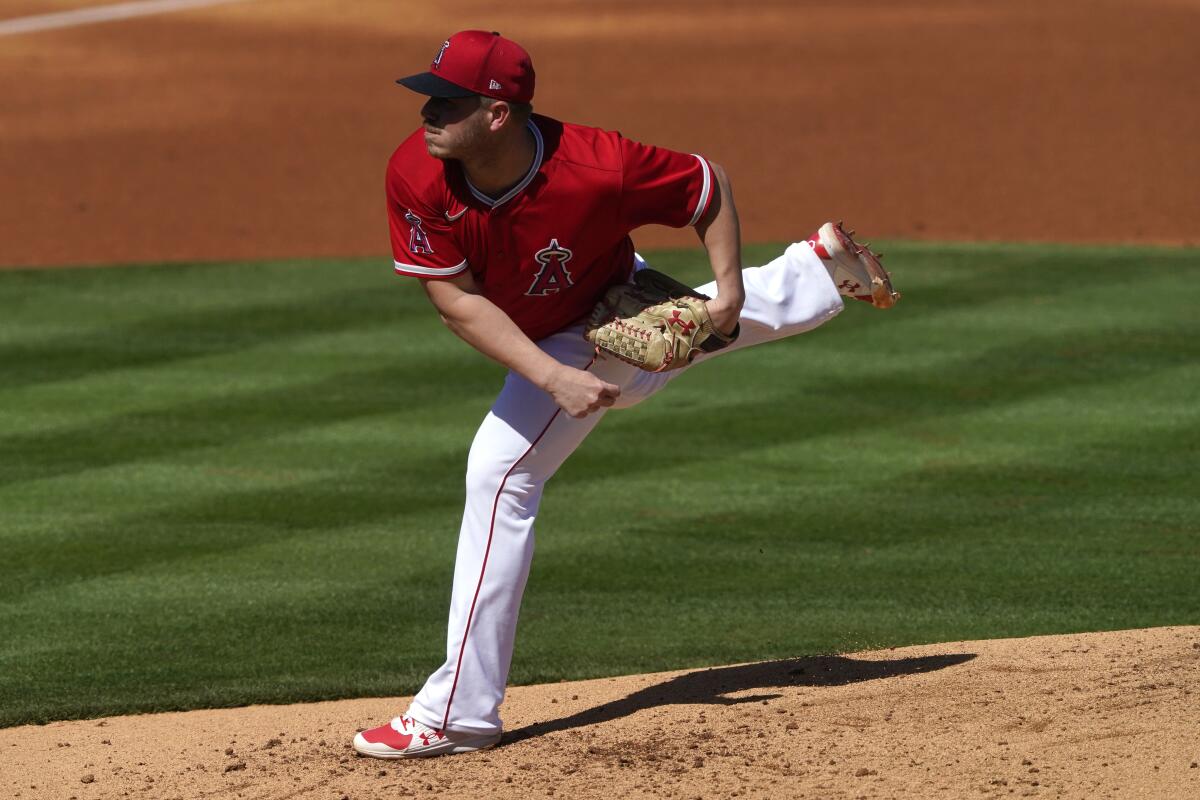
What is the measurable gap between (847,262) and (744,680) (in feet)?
4.22

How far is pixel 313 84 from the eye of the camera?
63.8ft

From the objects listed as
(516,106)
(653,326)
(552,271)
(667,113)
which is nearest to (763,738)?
(653,326)

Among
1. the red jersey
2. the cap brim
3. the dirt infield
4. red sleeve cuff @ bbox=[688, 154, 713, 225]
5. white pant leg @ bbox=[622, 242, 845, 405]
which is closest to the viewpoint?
the cap brim

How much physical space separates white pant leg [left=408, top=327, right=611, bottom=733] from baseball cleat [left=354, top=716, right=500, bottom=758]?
28 millimetres

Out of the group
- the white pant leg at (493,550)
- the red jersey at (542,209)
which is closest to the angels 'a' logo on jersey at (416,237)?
the red jersey at (542,209)

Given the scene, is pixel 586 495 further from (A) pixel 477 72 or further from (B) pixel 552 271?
(A) pixel 477 72

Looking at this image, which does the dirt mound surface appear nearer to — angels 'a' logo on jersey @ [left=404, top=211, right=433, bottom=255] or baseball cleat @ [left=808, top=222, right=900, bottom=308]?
baseball cleat @ [left=808, top=222, right=900, bottom=308]

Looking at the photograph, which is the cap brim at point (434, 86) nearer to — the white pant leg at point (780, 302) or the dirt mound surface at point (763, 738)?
the white pant leg at point (780, 302)

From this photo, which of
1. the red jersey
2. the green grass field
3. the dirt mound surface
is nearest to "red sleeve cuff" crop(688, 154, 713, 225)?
the red jersey

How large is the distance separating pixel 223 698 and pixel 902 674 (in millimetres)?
2112

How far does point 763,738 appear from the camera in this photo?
482 cm

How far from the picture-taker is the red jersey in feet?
15.0

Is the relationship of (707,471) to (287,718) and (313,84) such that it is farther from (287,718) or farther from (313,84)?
(313,84)

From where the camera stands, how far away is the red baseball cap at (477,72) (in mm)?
4422
